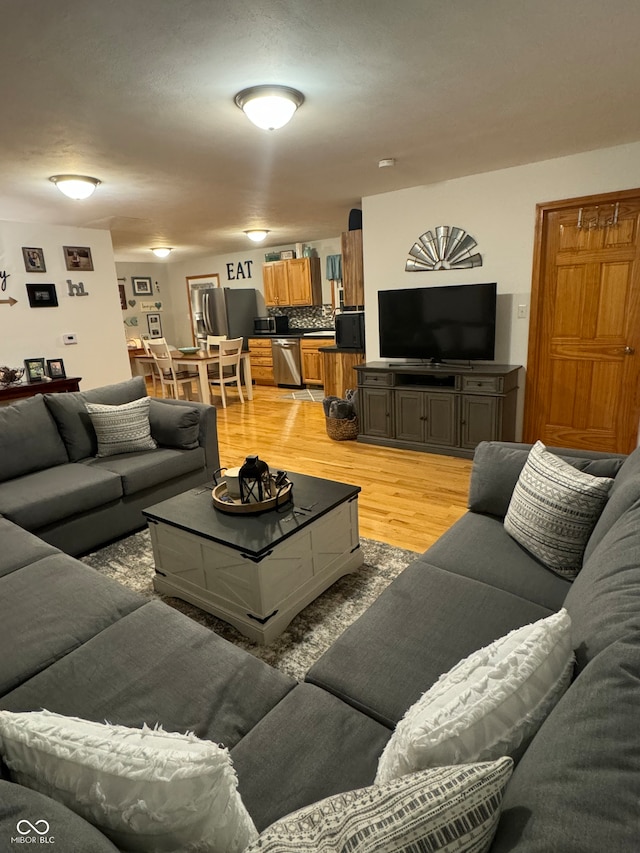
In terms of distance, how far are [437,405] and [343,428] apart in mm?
1034

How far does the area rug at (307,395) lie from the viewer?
23.7 ft

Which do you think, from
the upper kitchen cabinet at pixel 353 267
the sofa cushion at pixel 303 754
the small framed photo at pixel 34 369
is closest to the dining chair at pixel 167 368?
the small framed photo at pixel 34 369

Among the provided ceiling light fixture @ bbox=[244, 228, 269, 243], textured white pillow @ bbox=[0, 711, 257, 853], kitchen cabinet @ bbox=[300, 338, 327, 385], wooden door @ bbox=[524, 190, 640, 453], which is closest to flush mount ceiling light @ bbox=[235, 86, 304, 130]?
wooden door @ bbox=[524, 190, 640, 453]

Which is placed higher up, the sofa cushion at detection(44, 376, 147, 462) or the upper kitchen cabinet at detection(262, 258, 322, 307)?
the upper kitchen cabinet at detection(262, 258, 322, 307)

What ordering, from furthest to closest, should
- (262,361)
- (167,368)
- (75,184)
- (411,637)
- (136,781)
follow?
(262,361), (167,368), (75,184), (411,637), (136,781)

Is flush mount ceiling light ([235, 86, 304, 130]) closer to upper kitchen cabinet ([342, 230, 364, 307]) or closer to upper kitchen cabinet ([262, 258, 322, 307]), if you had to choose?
upper kitchen cabinet ([342, 230, 364, 307])

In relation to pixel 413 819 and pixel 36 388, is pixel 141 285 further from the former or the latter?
pixel 413 819

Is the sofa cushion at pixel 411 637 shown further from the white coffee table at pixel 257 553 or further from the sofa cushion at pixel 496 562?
the white coffee table at pixel 257 553

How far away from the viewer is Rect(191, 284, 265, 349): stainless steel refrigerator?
28.6 ft

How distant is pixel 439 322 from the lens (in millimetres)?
4398

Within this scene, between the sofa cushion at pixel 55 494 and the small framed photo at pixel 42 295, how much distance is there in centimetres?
305

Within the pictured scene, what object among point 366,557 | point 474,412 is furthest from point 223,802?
point 474,412

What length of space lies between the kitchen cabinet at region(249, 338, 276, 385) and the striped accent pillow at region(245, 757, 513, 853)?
799cm

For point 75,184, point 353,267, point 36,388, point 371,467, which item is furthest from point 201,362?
point 371,467
